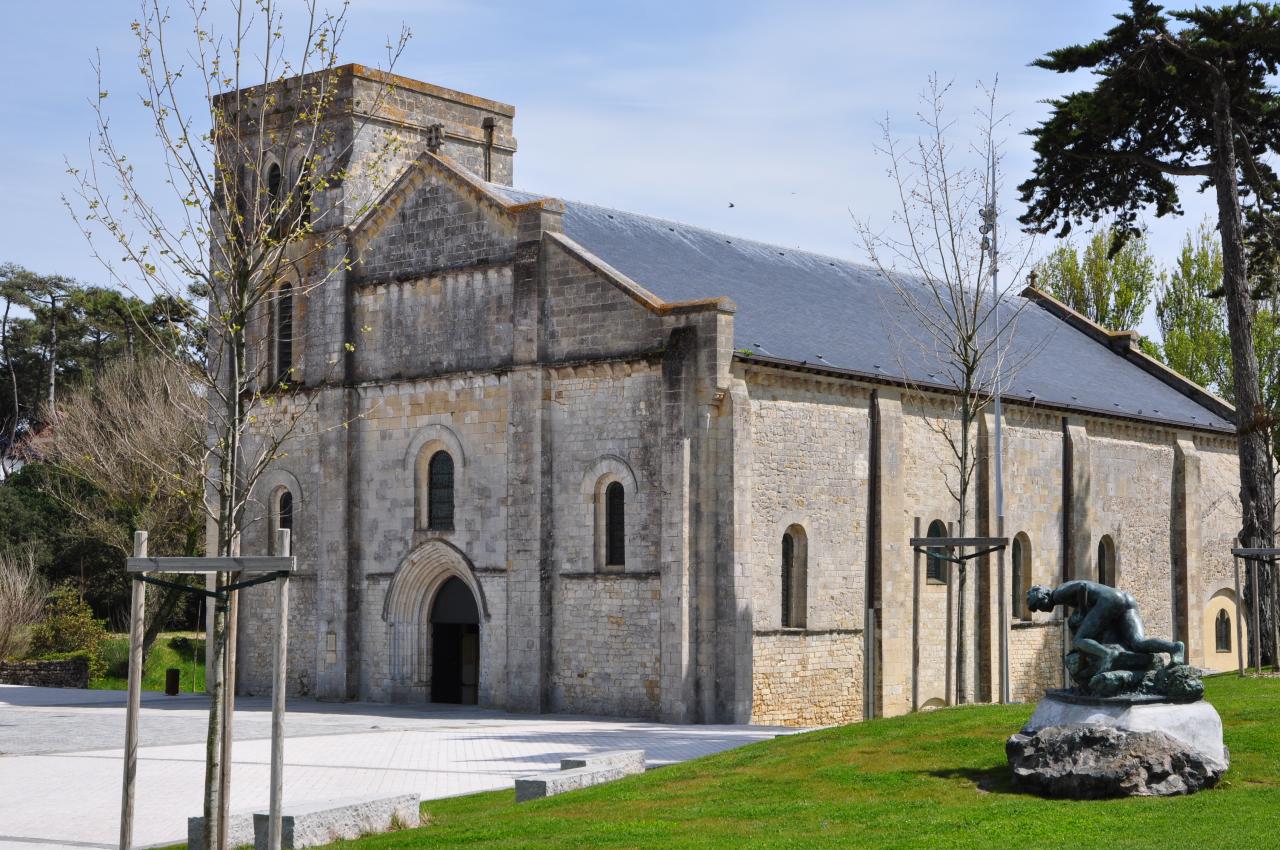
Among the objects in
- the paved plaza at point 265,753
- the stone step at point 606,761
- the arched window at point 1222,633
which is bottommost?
the paved plaza at point 265,753

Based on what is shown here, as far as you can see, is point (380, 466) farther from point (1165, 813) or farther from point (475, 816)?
point (1165, 813)

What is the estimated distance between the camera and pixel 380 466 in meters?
32.9

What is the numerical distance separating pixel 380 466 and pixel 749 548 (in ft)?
29.1

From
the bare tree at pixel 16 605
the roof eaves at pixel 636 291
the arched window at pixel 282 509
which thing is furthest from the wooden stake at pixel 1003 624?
the bare tree at pixel 16 605

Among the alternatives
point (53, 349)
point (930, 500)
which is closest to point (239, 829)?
point (930, 500)

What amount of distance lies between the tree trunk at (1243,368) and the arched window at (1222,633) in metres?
11.9

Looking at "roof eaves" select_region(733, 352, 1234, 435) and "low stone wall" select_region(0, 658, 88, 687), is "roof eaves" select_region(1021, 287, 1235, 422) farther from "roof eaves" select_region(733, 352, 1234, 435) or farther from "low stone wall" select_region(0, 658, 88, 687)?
"low stone wall" select_region(0, 658, 88, 687)

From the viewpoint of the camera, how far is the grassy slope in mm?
12914

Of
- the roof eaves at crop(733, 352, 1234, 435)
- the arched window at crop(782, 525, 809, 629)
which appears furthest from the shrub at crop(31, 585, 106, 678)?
the roof eaves at crop(733, 352, 1234, 435)

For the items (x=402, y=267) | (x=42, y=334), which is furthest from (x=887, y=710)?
(x=42, y=334)

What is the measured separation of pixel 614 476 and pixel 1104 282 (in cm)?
3783

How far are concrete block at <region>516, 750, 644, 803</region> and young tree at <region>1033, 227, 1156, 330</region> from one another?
4653 centimetres

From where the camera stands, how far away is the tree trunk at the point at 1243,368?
30.8 metres

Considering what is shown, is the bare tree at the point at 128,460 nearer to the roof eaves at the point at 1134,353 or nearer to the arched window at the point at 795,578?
the arched window at the point at 795,578
